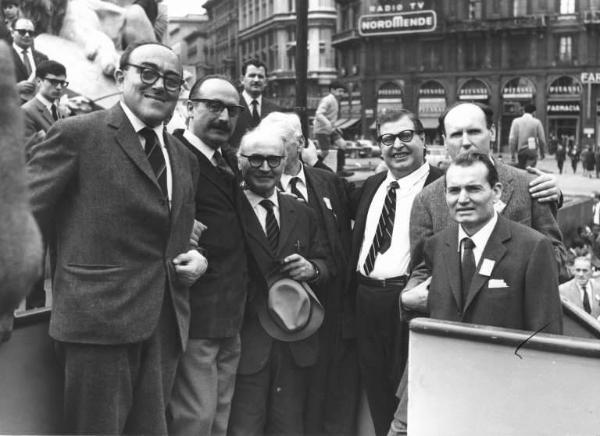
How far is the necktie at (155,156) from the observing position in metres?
3.31

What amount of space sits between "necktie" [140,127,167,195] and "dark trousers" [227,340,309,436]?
4.10 feet

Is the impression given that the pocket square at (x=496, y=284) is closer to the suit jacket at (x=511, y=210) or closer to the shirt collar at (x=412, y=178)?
the suit jacket at (x=511, y=210)

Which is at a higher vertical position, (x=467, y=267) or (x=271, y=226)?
(x=271, y=226)

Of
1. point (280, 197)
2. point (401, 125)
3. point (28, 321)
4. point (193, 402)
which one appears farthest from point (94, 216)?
point (401, 125)

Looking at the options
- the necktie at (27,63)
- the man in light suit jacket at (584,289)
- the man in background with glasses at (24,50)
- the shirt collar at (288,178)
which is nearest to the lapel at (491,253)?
the shirt collar at (288,178)

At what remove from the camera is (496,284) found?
3412 mm

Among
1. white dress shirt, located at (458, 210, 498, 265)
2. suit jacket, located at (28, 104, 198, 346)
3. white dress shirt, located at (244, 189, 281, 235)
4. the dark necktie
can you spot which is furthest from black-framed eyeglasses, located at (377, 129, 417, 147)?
the dark necktie

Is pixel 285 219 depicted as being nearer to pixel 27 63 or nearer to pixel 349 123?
pixel 27 63

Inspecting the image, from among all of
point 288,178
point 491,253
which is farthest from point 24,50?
point 491,253

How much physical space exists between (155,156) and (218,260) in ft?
2.28

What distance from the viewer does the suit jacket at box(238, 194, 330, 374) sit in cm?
396

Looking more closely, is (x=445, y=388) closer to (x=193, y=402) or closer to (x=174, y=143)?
(x=193, y=402)

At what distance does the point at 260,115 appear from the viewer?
6.62 m

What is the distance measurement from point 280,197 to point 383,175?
843mm
